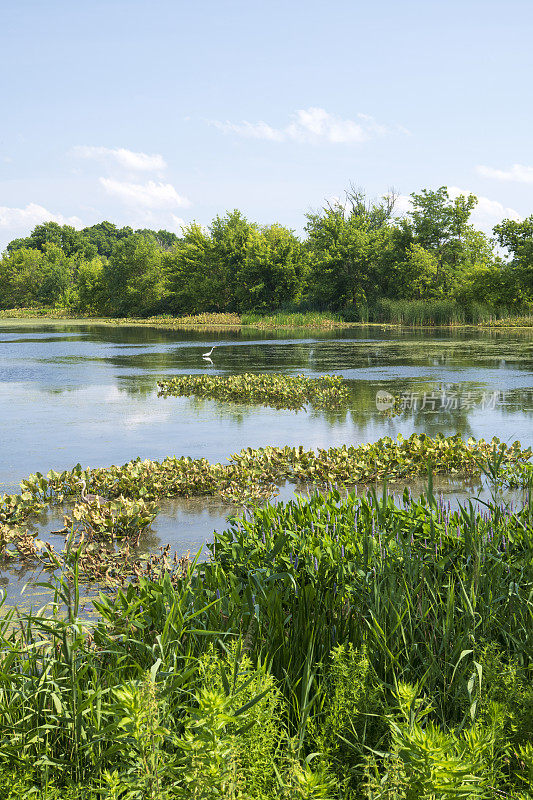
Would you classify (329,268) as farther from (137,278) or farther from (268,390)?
(268,390)

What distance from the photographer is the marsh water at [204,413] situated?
8492 millimetres

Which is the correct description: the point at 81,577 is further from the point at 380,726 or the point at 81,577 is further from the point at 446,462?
the point at 446,462

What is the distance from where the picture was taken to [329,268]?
59531mm

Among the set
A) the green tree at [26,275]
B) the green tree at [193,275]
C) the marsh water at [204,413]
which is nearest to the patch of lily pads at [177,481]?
the marsh water at [204,413]

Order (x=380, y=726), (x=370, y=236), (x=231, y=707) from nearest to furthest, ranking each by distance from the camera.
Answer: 1. (x=231, y=707)
2. (x=380, y=726)
3. (x=370, y=236)

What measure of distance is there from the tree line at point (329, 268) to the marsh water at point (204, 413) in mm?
28987

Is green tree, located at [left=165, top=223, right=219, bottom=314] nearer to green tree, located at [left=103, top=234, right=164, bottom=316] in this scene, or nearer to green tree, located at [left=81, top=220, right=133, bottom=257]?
green tree, located at [left=103, top=234, right=164, bottom=316]

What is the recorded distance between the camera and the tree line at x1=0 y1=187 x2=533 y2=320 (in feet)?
167

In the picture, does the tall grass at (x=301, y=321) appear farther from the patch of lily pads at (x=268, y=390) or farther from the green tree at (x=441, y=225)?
the patch of lily pads at (x=268, y=390)

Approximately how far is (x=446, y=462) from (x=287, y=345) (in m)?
24.3

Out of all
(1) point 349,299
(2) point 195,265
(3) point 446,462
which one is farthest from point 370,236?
(3) point 446,462

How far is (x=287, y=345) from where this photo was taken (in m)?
31.8

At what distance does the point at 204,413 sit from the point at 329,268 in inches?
1927

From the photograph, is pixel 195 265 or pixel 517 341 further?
pixel 195 265
